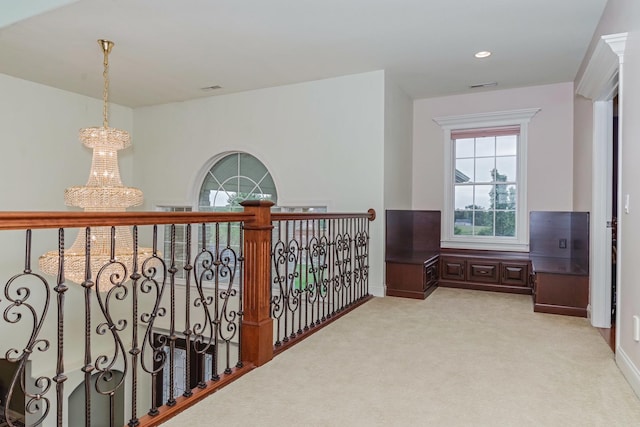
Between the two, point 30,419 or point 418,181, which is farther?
point 418,181

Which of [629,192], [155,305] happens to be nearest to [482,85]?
[629,192]

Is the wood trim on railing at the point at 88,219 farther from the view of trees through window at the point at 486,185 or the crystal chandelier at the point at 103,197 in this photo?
the view of trees through window at the point at 486,185

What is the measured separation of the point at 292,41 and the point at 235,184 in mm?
2432

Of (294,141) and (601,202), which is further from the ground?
(294,141)

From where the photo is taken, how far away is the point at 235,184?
18.8 ft

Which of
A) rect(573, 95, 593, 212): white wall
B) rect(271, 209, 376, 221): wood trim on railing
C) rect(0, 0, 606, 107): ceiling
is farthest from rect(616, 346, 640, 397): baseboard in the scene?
rect(0, 0, 606, 107): ceiling

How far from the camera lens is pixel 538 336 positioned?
3.15 metres

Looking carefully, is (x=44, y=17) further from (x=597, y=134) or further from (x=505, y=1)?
(x=597, y=134)

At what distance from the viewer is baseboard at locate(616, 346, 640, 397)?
2.16m

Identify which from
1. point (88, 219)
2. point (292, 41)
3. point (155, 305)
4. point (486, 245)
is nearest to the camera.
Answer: point (88, 219)

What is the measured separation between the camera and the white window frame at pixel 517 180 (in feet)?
16.7

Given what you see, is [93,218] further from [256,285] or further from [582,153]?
[582,153]

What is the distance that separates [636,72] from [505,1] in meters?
1.16

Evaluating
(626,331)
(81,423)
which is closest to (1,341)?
(81,423)
